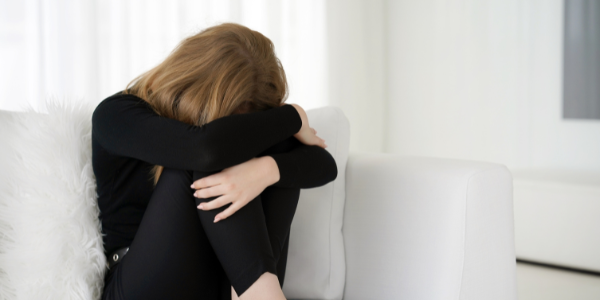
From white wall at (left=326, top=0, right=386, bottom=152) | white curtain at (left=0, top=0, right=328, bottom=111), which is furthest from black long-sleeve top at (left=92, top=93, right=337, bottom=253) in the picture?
white wall at (left=326, top=0, right=386, bottom=152)

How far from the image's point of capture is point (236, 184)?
0.92 meters

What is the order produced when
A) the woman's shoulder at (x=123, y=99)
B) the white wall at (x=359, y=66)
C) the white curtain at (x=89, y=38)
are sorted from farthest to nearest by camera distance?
1. the white wall at (x=359, y=66)
2. the white curtain at (x=89, y=38)
3. the woman's shoulder at (x=123, y=99)

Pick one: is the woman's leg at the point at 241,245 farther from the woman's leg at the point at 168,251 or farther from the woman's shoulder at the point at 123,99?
the woman's shoulder at the point at 123,99

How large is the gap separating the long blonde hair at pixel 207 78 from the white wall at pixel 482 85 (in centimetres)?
229

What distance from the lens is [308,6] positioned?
296cm

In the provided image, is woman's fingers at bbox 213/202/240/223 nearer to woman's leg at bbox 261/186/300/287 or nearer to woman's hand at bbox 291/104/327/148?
woman's leg at bbox 261/186/300/287

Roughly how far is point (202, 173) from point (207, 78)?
0.21m

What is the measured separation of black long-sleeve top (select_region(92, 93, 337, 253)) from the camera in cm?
91

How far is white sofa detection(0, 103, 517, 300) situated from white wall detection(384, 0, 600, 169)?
1.97 meters

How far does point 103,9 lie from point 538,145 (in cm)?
245

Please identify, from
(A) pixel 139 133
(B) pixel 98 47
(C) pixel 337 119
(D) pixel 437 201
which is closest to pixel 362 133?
(B) pixel 98 47

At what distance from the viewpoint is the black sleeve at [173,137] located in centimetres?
91

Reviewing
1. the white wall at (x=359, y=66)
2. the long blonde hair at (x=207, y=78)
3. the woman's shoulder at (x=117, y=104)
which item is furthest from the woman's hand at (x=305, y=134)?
the white wall at (x=359, y=66)

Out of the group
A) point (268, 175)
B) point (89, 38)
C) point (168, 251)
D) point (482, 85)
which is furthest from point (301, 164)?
point (482, 85)
